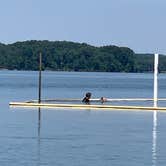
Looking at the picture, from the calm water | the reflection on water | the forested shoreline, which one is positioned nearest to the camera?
the calm water

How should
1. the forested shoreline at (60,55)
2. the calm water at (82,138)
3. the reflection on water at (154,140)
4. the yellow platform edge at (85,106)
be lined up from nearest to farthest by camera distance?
the calm water at (82,138) < the reflection on water at (154,140) < the yellow platform edge at (85,106) < the forested shoreline at (60,55)

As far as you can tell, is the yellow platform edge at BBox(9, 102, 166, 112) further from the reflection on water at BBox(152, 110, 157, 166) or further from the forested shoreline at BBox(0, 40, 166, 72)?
the forested shoreline at BBox(0, 40, 166, 72)

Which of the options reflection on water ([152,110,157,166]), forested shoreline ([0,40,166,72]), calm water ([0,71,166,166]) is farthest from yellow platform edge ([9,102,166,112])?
forested shoreline ([0,40,166,72])

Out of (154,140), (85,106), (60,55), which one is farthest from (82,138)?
(60,55)

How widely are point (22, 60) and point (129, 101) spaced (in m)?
133

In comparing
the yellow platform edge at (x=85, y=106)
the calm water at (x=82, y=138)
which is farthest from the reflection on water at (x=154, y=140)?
the yellow platform edge at (x=85, y=106)

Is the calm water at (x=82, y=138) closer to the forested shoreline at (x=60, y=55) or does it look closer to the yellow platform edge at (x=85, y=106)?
the yellow platform edge at (x=85, y=106)

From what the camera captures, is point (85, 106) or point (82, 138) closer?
point (82, 138)

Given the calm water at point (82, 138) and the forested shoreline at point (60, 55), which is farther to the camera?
the forested shoreline at point (60, 55)

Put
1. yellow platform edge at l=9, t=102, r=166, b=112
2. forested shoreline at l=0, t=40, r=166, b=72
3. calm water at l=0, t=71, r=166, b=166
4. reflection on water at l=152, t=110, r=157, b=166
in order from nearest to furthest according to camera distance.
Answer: calm water at l=0, t=71, r=166, b=166 → reflection on water at l=152, t=110, r=157, b=166 → yellow platform edge at l=9, t=102, r=166, b=112 → forested shoreline at l=0, t=40, r=166, b=72

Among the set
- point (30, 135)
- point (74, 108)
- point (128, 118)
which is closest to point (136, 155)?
point (30, 135)

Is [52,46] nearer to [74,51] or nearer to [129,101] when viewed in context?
[74,51]

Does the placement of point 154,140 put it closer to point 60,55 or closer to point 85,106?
point 85,106

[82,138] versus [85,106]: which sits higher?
[85,106]
